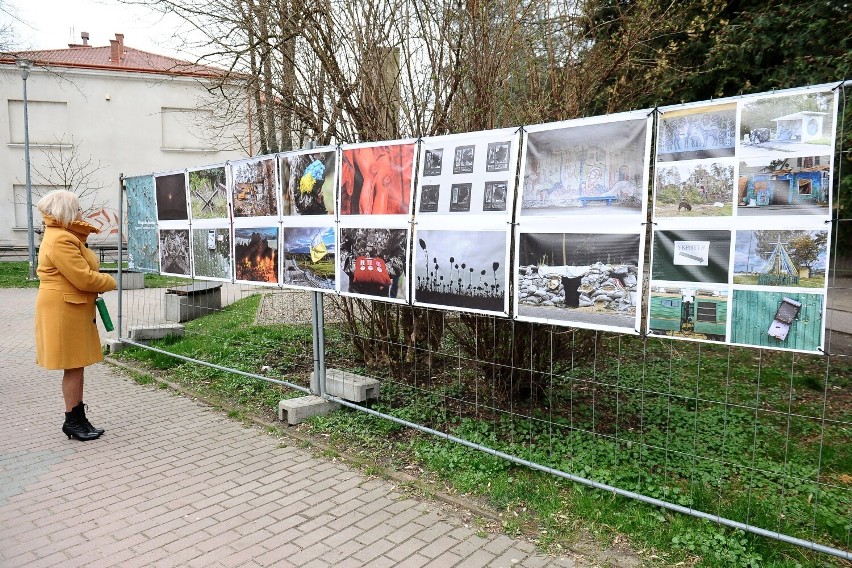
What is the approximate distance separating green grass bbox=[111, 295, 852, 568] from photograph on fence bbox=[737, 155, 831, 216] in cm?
97

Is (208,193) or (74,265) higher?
(208,193)

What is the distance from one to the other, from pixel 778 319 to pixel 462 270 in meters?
1.84

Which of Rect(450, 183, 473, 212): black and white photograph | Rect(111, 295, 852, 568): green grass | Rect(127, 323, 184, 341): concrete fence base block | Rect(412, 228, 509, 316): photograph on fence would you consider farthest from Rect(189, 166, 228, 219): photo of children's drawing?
Rect(450, 183, 473, 212): black and white photograph

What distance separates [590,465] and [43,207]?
4523 mm

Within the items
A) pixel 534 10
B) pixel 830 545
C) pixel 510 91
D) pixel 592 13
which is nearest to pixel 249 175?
pixel 510 91

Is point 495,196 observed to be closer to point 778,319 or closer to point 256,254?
point 778,319

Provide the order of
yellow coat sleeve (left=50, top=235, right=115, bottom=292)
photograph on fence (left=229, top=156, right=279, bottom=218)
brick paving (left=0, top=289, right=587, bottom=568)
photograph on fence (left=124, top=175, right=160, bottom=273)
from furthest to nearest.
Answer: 1. photograph on fence (left=124, top=175, right=160, bottom=273)
2. photograph on fence (left=229, top=156, right=279, bottom=218)
3. yellow coat sleeve (left=50, top=235, right=115, bottom=292)
4. brick paving (left=0, top=289, right=587, bottom=568)

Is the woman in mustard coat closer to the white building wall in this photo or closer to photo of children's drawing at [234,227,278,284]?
photo of children's drawing at [234,227,278,284]

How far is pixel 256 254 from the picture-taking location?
554 cm

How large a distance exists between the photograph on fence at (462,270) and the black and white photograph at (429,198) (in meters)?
0.16

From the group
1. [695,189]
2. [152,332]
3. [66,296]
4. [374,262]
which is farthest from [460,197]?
[152,332]

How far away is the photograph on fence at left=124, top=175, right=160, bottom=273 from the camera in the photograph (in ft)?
23.4

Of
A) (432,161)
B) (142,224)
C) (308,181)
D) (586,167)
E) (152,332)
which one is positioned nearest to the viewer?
(586,167)

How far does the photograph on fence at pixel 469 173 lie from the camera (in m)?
3.67
